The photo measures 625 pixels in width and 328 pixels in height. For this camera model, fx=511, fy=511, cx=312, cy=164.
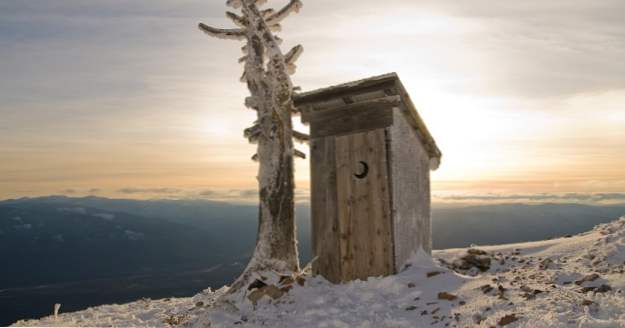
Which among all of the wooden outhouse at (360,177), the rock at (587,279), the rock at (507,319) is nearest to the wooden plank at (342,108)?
the wooden outhouse at (360,177)

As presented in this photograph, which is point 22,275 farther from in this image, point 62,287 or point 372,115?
point 372,115

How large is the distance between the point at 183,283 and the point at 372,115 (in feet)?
553

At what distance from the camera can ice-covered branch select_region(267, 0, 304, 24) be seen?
13336 millimetres

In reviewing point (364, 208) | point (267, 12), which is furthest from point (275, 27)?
point (364, 208)

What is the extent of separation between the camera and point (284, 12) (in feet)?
43.8

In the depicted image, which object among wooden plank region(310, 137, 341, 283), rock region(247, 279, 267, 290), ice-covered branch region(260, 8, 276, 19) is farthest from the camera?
ice-covered branch region(260, 8, 276, 19)

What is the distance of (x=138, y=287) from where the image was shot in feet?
545

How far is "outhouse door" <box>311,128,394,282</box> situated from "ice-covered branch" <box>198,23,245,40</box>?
3.64 m

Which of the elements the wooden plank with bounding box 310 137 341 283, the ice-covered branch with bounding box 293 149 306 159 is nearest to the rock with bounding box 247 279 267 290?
the wooden plank with bounding box 310 137 341 283

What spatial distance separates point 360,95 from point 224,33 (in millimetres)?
4159

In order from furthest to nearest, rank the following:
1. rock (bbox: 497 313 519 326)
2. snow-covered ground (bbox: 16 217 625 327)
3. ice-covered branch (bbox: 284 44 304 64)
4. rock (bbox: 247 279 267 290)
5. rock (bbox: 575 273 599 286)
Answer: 1. ice-covered branch (bbox: 284 44 304 64)
2. rock (bbox: 247 279 267 290)
3. rock (bbox: 575 273 599 286)
4. snow-covered ground (bbox: 16 217 625 327)
5. rock (bbox: 497 313 519 326)

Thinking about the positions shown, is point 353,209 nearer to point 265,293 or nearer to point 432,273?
point 432,273

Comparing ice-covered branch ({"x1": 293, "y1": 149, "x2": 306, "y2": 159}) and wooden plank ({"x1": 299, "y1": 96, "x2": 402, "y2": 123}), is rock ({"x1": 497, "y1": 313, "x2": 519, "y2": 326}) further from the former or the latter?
ice-covered branch ({"x1": 293, "y1": 149, "x2": 306, "y2": 159})

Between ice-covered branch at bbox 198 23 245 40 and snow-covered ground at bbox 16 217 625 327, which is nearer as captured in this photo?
snow-covered ground at bbox 16 217 625 327
